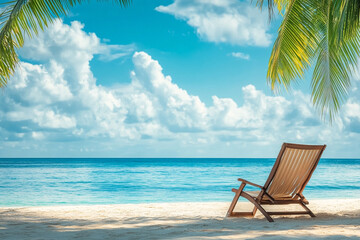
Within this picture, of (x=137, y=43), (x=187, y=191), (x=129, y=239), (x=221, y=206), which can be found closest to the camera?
(x=129, y=239)

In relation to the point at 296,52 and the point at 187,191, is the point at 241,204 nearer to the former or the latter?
the point at 296,52

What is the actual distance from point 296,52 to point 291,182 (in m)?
2.38

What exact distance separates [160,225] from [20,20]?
9.67 feet

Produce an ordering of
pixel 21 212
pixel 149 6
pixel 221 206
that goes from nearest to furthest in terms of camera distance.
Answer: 1. pixel 21 212
2. pixel 221 206
3. pixel 149 6

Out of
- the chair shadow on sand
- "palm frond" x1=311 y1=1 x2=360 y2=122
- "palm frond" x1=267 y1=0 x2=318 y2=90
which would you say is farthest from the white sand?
"palm frond" x1=267 y1=0 x2=318 y2=90

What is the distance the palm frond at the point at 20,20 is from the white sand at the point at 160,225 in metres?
1.76

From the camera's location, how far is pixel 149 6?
43781 mm

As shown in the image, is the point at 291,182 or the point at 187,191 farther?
the point at 187,191

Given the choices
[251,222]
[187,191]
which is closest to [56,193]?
[187,191]

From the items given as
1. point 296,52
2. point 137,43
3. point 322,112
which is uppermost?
point 137,43

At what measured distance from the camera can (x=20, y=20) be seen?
476 cm

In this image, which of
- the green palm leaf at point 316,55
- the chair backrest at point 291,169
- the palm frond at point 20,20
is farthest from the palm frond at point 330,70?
the palm frond at point 20,20

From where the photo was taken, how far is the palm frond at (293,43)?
5.77 m

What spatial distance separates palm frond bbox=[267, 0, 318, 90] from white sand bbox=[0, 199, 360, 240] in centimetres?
217
